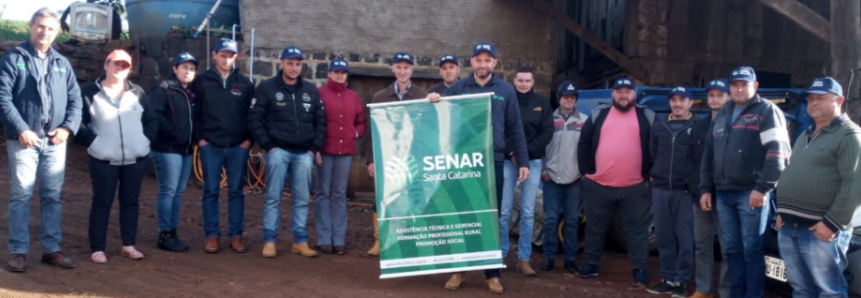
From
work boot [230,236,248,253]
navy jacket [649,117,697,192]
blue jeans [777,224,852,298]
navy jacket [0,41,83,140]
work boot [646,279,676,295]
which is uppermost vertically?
navy jacket [0,41,83,140]

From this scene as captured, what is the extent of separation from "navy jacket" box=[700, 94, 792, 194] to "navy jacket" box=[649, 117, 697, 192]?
1.37 ft

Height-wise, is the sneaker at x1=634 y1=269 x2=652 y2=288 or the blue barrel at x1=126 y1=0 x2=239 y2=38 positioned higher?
the blue barrel at x1=126 y1=0 x2=239 y2=38

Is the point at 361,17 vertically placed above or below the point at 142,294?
above

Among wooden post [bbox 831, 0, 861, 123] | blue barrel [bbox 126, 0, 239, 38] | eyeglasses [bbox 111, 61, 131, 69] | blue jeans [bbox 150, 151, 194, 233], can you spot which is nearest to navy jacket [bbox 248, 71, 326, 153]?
blue jeans [bbox 150, 151, 194, 233]

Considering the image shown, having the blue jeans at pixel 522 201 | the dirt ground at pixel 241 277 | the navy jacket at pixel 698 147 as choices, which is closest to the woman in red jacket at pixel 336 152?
the dirt ground at pixel 241 277

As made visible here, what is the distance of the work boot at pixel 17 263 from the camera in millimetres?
6014

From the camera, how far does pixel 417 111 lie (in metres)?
6.30

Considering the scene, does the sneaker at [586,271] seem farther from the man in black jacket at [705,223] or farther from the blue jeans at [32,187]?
the blue jeans at [32,187]

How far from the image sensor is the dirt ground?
5914 mm

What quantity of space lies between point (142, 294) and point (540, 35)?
764 centimetres

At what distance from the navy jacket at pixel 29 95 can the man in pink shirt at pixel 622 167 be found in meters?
4.17

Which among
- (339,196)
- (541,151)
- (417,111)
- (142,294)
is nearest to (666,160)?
(541,151)

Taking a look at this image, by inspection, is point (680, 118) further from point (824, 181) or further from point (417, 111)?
point (417, 111)

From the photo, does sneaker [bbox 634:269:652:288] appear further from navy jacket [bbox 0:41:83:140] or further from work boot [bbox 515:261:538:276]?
navy jacket [bbox 0:41:83:140]
